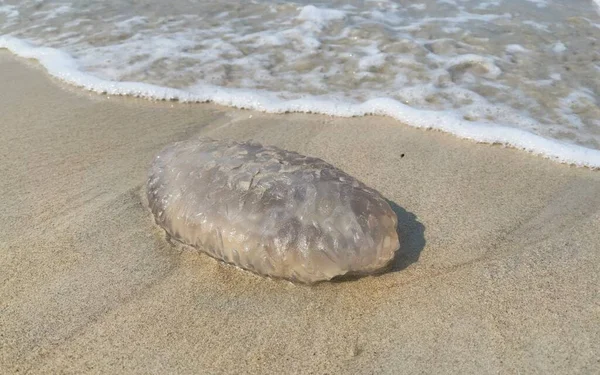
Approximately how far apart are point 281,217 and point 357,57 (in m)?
2.60

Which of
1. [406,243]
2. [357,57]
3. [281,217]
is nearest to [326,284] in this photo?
[281,217]

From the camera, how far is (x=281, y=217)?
6.98 feet

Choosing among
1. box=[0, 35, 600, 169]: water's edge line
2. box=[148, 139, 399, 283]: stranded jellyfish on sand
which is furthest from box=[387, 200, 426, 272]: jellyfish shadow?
box=[0, 35, 600, 169]: water's edge line

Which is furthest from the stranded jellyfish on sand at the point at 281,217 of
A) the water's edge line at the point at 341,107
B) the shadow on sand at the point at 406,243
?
the water's edge line at the point at 341,107

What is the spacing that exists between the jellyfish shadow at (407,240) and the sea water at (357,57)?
981 mm

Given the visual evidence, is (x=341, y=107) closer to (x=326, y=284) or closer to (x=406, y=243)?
(x=406, y=243)

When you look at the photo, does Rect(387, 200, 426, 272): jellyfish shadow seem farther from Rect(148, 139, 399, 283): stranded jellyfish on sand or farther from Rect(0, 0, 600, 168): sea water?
Rect(0, 0, 600, 168): sea water

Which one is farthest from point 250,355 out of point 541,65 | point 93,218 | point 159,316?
point 541,65

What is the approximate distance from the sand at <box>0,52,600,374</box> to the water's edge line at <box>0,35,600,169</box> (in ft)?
0.32

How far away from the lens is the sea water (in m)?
3.58

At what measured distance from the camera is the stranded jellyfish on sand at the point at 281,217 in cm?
208

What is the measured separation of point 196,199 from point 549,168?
6.27 feet

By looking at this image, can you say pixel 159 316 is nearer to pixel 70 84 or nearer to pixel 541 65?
pixel 70 84

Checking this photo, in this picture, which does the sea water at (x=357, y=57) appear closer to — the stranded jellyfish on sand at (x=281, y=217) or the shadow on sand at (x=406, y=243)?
the shadow on sand at (x=406, y=243)
